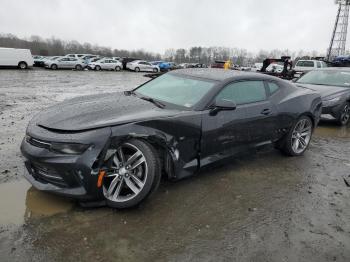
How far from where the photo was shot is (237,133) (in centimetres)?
429

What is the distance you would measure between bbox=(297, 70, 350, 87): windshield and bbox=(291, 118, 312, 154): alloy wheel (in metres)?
3.61

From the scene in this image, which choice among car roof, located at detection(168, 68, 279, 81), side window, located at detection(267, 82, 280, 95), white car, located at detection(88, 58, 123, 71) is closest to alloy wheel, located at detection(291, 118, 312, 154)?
side window, located at detection(267, 82, 280, 95)

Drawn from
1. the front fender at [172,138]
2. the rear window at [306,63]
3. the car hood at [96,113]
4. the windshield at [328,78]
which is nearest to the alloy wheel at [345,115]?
the windshield at [328,78]

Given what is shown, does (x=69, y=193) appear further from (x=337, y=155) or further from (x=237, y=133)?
(x=337, y=155)

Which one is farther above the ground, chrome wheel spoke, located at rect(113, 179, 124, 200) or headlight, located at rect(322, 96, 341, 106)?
headlight, located at rect(322, 96, 341, 106)

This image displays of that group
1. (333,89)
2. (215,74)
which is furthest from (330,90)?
(215,74)

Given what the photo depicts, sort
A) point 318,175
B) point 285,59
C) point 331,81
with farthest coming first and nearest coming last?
point 285,59 → point 331,81 → point 318,175

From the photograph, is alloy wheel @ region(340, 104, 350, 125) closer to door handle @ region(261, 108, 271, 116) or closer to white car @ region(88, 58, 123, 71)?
door handle @ region(261, 108, 271, 116)

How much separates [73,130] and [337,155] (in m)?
4.58

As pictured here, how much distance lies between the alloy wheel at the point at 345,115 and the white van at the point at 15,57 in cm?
2708

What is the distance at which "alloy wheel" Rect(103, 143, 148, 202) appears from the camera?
331 centimetres

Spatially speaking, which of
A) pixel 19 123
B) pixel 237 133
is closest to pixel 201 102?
pixel 237 133

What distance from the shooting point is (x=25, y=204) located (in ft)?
11.2

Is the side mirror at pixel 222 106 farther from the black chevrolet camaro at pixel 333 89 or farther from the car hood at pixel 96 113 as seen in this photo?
the black chevrolet camaro at pixel 333 89
